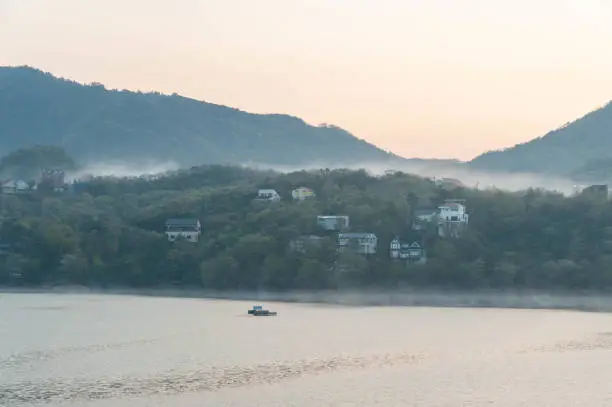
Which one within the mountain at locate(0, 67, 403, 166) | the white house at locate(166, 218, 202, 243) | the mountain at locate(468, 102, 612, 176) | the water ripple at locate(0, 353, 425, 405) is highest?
the mountain at locate(0, 67, 403, 166)

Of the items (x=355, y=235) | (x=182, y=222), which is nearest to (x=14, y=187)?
(x=182, y=222)

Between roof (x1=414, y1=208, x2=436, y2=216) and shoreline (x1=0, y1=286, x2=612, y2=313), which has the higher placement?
roof (x1=414, y1=208, x2=436, y2=216)

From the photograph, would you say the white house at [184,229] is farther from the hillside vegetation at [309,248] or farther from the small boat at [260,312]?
the small boat at [260,312]

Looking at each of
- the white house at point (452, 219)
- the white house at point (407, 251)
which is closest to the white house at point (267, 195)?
the white house at point (452, 219)

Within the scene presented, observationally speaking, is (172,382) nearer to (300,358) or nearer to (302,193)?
(300,358)

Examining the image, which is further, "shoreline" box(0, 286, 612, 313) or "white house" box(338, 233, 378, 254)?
"white house" box(338, 233, 378, 254)

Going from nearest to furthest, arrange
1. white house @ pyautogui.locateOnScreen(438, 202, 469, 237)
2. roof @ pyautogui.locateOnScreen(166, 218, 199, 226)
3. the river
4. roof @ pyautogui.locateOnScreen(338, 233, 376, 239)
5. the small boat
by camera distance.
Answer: the river → the small boat → white house @ pyautogui.locateOnScreen(438, 202, 469, 237) → roof @ pyautogui.locateOnScreen(338, 233, 376, 239) → roof @ pyautogui.locateOnScreen(166, 218, 199, 226)

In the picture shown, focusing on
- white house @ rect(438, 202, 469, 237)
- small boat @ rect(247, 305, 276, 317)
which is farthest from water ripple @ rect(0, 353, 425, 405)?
white house @ rect(438, 202, 469, 237)

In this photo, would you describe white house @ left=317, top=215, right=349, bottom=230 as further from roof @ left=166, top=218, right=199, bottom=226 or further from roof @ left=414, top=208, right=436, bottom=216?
roof @ left=166, top=218, right=199, bottom=226
